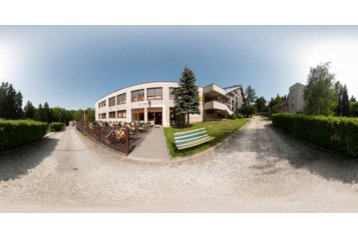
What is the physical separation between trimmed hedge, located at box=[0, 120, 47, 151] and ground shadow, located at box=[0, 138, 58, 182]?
0.28m

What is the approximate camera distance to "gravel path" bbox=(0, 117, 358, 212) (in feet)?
9.56

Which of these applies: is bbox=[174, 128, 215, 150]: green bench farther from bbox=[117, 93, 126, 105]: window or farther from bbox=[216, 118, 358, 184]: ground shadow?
bbox=[117, 93, 126, 105]: window

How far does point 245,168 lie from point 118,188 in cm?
401

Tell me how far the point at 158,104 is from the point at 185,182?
7.21 metres

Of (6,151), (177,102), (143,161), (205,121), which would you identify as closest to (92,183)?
(143,161)

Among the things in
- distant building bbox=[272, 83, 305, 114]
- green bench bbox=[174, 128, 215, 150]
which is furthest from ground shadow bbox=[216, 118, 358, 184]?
distant building bbox=[272, 83, 305, 114]

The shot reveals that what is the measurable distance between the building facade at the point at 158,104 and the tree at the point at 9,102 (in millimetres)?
5429

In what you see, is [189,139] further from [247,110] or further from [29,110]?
[247,110]

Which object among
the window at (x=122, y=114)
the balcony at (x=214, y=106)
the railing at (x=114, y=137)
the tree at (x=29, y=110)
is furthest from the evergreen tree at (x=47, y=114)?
the balcony at (x=214, y=106)

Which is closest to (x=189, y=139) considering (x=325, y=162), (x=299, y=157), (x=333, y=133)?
(x=299, y=157)

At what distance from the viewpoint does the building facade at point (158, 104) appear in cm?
934

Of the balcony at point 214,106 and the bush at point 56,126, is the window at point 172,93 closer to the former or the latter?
the balcony at point 214,106

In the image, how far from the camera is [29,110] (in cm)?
527

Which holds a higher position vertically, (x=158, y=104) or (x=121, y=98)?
(x=121, y=98)
